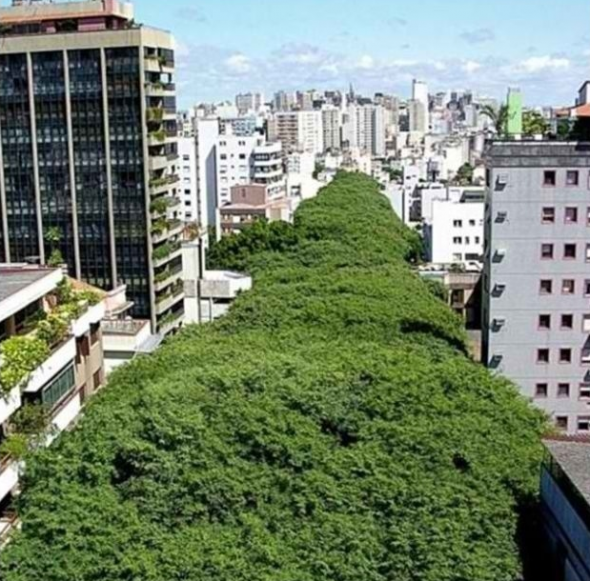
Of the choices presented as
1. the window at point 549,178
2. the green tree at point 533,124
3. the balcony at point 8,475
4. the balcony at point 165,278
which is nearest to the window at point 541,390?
the window at point 549,178

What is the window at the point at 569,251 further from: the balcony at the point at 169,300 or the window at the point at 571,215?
the balcony at the point at 169,300

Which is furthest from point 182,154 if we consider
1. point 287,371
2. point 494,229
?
point 287,371

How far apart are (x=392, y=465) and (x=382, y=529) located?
1275 millimetres

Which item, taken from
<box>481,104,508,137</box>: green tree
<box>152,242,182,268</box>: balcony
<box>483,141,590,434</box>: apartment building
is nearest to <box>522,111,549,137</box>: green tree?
<box>481,104,508,137</box>: green tree

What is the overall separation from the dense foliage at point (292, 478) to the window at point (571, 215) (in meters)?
11.6

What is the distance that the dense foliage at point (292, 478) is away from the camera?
15359 mm

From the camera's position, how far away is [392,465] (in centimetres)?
1669

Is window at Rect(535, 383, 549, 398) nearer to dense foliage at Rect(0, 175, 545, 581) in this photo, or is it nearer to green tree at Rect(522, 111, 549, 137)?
green tree at Rect(522, 111, 549, 137)

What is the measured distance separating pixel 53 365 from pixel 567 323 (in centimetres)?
1707

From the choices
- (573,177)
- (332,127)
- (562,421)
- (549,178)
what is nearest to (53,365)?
(549,178)

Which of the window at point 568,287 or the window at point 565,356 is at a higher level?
the window at point 568,287

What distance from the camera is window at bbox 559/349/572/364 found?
31.2m

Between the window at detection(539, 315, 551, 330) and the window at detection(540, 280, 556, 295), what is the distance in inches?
31.7

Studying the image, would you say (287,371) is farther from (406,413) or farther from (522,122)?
(522,122)
